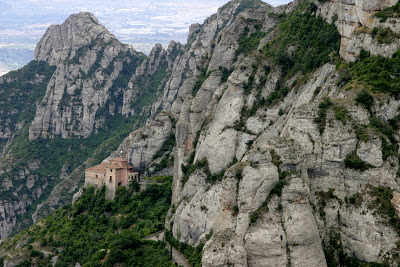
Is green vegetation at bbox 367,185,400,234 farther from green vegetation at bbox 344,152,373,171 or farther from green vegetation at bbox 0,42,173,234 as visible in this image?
green vegetation at bbox 0,42,173,234

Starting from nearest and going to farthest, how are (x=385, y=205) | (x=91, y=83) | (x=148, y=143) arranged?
(x=385, y=205) < (x=148, y=143) < (x=91, y=83)

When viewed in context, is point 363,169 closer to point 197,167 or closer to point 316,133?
point 316,133

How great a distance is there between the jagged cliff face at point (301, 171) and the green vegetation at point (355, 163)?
0.13 meters

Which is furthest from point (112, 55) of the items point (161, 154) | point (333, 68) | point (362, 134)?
point (362, 134)

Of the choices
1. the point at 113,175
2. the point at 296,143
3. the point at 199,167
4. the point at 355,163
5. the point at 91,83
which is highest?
the point at 91,83

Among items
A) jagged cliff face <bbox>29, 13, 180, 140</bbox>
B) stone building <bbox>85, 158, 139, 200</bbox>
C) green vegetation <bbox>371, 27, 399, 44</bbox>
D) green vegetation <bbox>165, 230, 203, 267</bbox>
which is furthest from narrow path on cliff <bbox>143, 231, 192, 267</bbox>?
jagged cliff face <bbox>29, 13, 180, 140</bbox>

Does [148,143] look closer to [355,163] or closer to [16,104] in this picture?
[355,163]

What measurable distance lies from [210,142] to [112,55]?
121531mm

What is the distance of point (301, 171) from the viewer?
5444 cm

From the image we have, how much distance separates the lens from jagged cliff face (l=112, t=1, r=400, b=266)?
49812 mm

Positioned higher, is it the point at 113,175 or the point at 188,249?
the point at 113,175

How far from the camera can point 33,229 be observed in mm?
99875

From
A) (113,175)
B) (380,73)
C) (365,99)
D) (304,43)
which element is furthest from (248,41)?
(365,99)

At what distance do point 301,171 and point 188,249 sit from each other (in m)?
22.4
